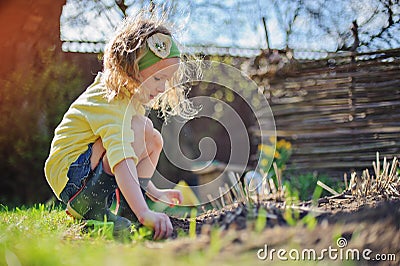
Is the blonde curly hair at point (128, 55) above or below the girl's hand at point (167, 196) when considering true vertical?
above

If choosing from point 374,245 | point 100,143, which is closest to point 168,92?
point 100,143

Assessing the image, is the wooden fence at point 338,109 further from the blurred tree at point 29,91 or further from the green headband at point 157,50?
the green headband at point 157,50

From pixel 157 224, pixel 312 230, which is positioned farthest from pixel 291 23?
pixel 312 230

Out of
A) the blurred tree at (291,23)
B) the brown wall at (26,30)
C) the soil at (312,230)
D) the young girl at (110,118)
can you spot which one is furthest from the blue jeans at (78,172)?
the brown wall at (26,30)

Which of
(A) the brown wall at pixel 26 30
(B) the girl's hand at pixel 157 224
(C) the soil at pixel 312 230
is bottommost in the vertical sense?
(B) the girl's hand at pixel 157 224

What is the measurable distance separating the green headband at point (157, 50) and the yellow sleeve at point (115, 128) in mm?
112

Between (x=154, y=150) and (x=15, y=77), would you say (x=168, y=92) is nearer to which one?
(x=154, y=150)

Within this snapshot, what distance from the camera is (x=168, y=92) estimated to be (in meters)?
1.39

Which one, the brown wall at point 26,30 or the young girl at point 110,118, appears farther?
the brown wall at point 26,30

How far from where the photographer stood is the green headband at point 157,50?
3.67 ft

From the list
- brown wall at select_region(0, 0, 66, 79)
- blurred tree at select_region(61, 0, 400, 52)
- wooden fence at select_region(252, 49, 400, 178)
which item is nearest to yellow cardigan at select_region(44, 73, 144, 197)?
blurred tree at select_region(61, 0, 400, 52)

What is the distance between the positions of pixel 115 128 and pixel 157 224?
0.23 meters

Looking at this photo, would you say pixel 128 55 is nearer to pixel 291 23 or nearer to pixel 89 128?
pixel 89 128

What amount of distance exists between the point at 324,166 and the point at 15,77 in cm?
146
